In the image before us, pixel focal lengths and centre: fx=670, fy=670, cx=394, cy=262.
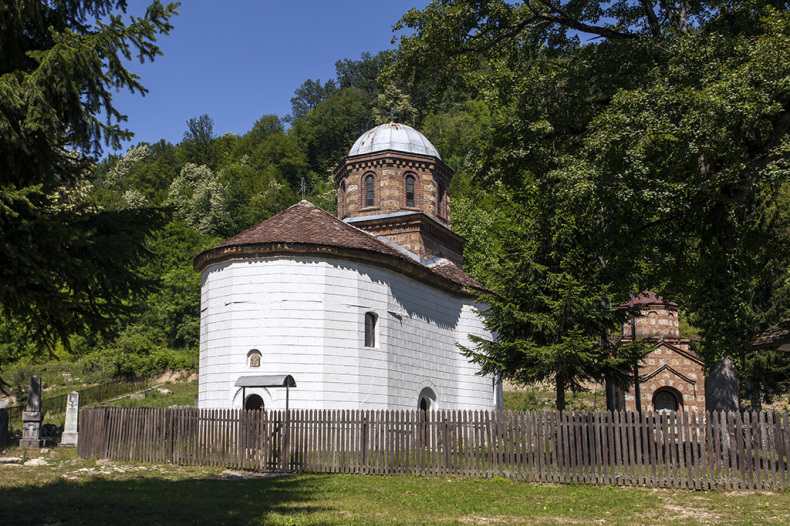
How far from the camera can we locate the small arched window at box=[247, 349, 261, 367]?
19969 mm

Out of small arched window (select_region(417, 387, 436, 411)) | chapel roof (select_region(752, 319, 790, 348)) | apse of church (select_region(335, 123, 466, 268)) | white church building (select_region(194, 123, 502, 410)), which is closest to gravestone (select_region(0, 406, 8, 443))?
white church building (select_region(194, 123, 502, 410))

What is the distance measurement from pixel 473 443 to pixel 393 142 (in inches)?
751

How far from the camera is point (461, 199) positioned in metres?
55.8

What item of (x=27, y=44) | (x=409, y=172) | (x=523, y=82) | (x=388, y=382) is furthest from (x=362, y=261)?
(x=27, y=44)

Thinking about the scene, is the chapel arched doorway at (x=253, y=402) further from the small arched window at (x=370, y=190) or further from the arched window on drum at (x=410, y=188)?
the arched window on drum at (x=410, y=188)

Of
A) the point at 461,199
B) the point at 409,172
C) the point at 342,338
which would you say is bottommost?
the point at 342,338

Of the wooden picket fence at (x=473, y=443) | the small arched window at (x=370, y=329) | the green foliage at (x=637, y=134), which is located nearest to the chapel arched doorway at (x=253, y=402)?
the wooden picket fence at (x=473, y=443)

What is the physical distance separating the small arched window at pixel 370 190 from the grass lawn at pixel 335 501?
Answer: 17.5 meters

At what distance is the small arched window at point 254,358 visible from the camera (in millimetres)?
19969

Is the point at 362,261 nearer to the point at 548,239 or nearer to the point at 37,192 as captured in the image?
the point at 548,239

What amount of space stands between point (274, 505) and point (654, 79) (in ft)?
41.1

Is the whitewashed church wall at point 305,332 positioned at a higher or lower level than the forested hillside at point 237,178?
lower

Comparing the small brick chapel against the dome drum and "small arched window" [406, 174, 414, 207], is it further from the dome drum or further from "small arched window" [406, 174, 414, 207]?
"small arched window" [406, 174, 414, 207]

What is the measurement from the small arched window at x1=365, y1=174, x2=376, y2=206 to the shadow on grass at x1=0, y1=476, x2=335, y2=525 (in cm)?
1855
